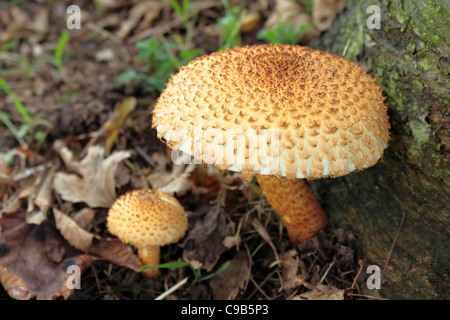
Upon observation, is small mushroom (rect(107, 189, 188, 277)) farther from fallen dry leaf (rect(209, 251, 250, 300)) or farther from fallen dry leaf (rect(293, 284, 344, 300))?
fallen dry leaf (rect(293, 284, 344, 300))

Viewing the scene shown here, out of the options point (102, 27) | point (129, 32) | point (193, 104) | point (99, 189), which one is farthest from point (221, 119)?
point (102, 27)

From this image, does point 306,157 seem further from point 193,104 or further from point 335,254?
point 335,254

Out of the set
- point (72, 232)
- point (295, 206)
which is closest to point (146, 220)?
point (72, 232)

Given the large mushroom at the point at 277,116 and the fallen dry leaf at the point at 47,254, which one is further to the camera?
the fallen dry leaf at the point at 47,254

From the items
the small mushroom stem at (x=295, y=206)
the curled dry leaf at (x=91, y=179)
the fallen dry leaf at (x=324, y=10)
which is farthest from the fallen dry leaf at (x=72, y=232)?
the fallen dry leaf at (x=324, y=10)

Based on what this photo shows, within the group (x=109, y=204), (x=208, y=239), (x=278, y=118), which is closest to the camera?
(x=278, y=118)

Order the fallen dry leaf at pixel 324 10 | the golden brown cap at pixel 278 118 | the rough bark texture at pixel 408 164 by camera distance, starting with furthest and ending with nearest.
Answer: the fallen dry leaf at pixel 324 10
the rough bark texture at pixel 408 164
the golden brown cap at pixel 278 118

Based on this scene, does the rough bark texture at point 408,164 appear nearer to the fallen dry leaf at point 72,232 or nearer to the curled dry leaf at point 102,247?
the curled dry leaf at point 102,247

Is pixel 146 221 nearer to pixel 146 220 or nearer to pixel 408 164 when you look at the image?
pixel 146 220
